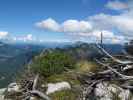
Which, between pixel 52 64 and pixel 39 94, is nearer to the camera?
pixel 39 94

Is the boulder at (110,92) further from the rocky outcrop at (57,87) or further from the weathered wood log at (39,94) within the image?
the weathered wood log at (39,94)

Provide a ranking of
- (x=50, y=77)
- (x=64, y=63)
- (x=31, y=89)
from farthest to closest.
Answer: (x=64, y=63), (x=50, y=77), (x=31, y=89)

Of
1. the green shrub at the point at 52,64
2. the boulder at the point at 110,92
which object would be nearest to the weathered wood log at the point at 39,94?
the boulder at the point at 110,92

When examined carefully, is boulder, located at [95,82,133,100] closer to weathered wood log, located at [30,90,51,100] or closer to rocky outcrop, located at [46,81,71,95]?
rocky outcrop, located at [46,81,71,95]

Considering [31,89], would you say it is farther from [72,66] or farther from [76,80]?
[72,66]

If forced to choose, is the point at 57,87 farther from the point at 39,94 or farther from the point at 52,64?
the point at 52,64

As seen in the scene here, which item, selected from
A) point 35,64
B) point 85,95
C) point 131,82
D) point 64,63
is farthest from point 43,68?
point 131,82

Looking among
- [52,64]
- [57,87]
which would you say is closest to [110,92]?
[57,87]

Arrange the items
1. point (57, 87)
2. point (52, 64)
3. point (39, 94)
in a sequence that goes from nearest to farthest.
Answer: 1. point (39, 94)
2. point (57, 87)
3. point (52, 64)

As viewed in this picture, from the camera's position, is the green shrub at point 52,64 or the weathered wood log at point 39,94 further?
the green shrub at point 52,64
